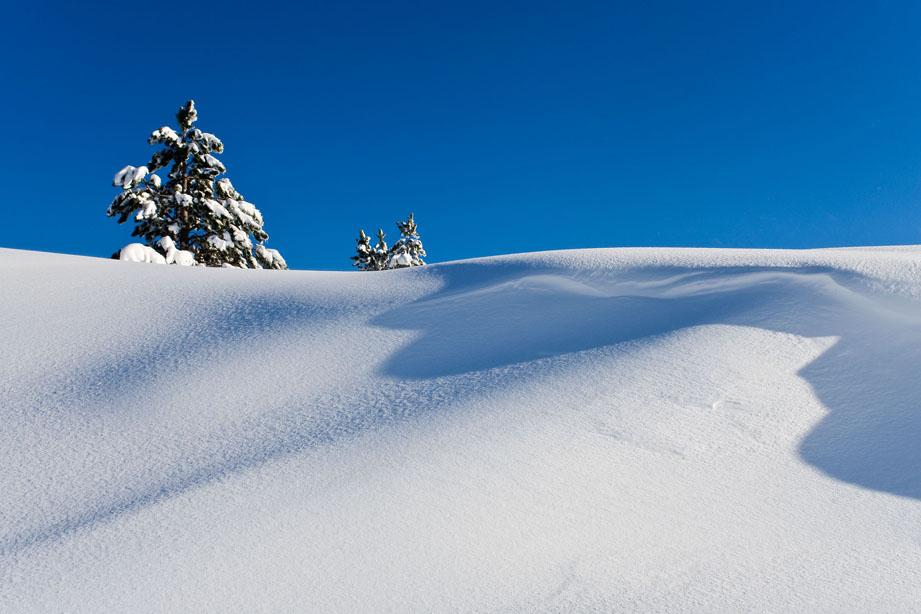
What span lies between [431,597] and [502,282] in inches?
107

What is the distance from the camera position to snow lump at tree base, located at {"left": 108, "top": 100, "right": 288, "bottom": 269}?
1223 centimetres

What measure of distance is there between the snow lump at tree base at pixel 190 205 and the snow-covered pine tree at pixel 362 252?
1089cm

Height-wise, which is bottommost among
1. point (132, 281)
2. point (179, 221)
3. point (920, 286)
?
point (920, 286)

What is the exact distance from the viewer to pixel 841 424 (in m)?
2.33

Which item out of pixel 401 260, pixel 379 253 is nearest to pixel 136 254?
pixel 401 260

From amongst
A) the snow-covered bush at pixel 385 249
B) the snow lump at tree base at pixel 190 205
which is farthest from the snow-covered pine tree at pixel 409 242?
the snow lump at tree base at pixel 190 205

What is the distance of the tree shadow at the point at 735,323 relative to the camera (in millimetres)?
2232

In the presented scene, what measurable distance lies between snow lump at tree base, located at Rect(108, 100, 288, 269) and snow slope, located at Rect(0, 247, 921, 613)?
9.37 meters

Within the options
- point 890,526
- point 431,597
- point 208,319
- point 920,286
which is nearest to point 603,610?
point 431,597

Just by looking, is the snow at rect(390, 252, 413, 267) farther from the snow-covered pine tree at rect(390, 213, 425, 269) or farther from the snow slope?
the snow slope

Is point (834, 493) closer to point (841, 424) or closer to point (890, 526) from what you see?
point (890, 526)

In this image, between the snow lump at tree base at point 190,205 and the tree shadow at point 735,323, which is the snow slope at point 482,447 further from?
the snow lump at tree base at point 190,205

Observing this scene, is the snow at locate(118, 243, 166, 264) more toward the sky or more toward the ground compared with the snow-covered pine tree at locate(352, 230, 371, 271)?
more toward the ground

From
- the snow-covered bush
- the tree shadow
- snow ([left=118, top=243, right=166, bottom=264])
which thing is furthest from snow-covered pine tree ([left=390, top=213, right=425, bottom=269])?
the tree shadow
